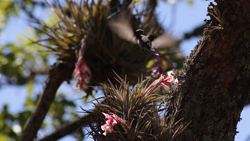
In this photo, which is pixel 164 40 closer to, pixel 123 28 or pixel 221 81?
pixel 123 28

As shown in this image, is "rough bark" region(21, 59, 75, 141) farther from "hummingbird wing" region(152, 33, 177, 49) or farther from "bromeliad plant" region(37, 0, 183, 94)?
"hummingbird wing" region(152, 33, 177, 49)

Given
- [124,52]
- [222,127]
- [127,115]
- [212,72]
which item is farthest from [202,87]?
[124,52]

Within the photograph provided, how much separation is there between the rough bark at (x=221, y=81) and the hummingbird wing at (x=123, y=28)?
99cm

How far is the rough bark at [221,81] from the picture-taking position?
1.29 meters

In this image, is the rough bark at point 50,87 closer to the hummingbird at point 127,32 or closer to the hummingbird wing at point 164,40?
the hummingbird at point 127,32

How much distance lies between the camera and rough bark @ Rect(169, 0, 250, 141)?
1.29m

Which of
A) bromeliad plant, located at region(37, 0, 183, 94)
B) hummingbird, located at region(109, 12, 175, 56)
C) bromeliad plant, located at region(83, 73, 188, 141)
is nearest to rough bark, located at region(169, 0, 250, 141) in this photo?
bromeliad plant, located at region(83, 73, 188, 141)

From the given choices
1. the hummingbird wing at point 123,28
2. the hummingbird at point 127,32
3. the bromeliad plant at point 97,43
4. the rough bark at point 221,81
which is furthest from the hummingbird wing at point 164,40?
the rough bark at point 221,81

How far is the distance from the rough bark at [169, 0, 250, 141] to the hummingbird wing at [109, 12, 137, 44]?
0.99m

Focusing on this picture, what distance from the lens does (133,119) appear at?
1.29 meters

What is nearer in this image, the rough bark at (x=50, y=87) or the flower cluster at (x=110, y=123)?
the flower cluster at (x=110, y=123)

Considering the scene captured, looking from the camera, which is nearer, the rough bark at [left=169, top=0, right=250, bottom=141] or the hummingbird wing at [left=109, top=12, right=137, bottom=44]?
the rough bark at [left=169, top=0, right=250, bottom=141]

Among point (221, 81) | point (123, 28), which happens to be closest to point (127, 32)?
point (123, 28)

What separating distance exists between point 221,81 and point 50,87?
1.64 meters
